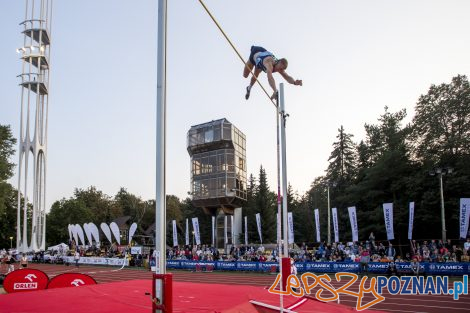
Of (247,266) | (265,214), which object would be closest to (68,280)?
(247,266)

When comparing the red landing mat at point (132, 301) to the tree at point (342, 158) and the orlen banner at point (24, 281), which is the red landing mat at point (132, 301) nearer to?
the orlen banner at point (24, 281)

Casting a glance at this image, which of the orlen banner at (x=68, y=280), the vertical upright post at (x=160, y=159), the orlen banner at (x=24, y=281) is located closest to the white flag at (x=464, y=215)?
the orlen banner at (x=68, y=280)

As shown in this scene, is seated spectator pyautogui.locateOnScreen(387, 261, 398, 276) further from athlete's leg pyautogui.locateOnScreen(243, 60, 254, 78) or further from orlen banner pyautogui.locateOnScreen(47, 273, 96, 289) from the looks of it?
athlete's leg pyautogui.locateOnScreen(243, 60, 254, 78)

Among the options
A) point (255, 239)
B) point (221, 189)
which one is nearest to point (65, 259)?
point (221, 189)

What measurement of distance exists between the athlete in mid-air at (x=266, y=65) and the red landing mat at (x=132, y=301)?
124 inches

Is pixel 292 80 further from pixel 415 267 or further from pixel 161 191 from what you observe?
pixel 415 267

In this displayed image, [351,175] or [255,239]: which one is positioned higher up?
[351,175]

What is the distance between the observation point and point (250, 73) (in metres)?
6.81

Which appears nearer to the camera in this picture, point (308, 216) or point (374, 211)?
point (374, 211)

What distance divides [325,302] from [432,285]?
9.46 metres

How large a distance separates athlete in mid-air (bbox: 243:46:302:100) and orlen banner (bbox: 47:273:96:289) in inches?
205

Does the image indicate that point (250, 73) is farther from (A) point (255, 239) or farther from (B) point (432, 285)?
(A) point (255, 239)

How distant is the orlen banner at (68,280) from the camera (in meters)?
8.52

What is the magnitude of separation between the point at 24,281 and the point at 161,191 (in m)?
6.44
